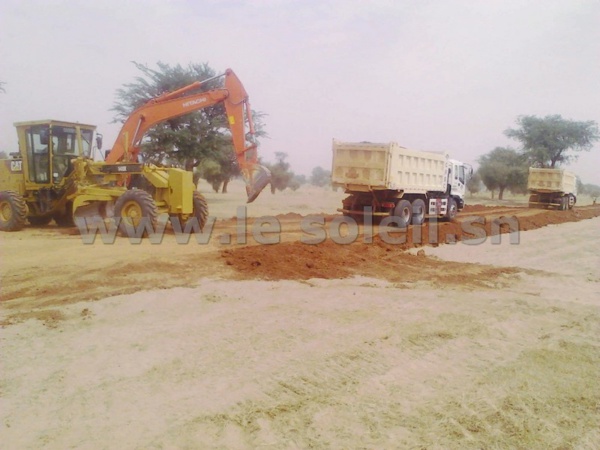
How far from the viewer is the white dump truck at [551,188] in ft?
102

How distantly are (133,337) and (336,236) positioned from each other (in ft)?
28.2

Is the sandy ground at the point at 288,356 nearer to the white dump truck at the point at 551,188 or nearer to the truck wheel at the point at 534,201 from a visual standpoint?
the white dump truck at the point at 551,188

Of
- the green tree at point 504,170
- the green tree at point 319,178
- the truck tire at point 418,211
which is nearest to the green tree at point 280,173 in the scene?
the green tree at point 504,170

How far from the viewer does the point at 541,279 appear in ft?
29.6

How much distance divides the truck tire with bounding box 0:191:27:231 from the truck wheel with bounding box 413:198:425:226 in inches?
491

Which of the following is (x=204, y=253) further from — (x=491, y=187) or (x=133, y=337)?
(x=491, y=187)

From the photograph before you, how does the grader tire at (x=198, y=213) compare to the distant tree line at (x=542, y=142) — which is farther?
the distant tree line at (x=542, y=142)

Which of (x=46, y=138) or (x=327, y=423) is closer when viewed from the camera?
(x=327, y=423)

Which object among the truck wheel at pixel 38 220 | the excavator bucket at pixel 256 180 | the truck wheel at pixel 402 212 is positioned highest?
the excavator bucket at pixel 256 180

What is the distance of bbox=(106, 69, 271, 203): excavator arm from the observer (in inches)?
495

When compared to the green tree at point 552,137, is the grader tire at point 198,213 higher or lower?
lower

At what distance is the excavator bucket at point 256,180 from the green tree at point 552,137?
41.0 m

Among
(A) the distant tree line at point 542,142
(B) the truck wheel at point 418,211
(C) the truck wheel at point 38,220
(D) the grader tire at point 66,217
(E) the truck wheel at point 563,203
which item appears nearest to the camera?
(D) the grader tire at point 66,217

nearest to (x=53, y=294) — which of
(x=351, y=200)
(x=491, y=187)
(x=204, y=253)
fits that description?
(x=204, y=253)
